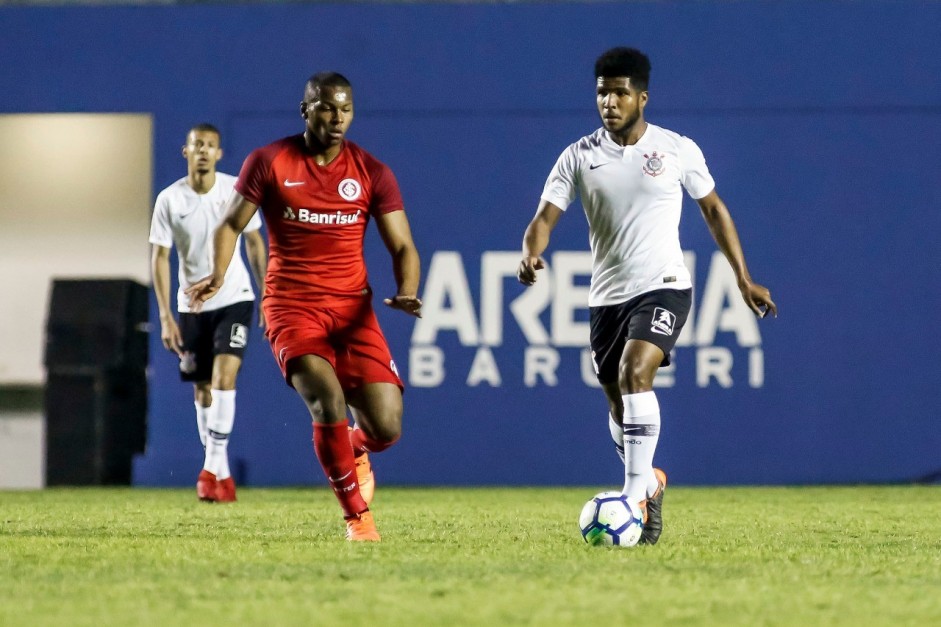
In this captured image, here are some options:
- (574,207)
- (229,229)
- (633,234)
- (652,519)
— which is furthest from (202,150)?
(652,519)

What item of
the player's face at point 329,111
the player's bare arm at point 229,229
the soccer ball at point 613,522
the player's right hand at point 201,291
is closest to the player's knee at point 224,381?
the player's bare arm at point 229,229

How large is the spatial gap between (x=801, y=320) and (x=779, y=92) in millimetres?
1737

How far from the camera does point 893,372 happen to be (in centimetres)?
1157

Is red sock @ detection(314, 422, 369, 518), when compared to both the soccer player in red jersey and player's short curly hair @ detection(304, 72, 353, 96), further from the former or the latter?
player's short curly hair @ detection(304, 72, 353, 96)

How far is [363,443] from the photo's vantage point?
23.0ft

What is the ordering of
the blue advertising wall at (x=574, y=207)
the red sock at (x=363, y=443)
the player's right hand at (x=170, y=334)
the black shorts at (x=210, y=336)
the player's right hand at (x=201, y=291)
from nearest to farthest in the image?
the player's right hand at (x=201, y=291), the red sock at (x=363, y=443), the player's right hand at (x=170, y=334), the black shorts at (x=210, y=336), the blue advertising wall at (x=574, y=207)

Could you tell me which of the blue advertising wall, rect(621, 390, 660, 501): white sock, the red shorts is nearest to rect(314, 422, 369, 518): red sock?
the red shorts

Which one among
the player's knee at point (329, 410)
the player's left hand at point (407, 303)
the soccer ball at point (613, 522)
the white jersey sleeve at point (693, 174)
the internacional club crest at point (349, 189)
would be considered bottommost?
the soccer ball at point (613, 522)

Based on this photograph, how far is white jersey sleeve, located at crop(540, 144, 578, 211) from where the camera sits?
256 inches

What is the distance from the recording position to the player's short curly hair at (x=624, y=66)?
20.6 feet

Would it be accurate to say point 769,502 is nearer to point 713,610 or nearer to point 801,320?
point 801,320

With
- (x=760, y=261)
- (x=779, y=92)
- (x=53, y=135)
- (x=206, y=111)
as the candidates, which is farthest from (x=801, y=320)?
(x=53, y=135)

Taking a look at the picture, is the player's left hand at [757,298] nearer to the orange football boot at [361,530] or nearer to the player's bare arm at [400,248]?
the player's bare arm at [400,248]

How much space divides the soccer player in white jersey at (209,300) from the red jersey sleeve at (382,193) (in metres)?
3.23
